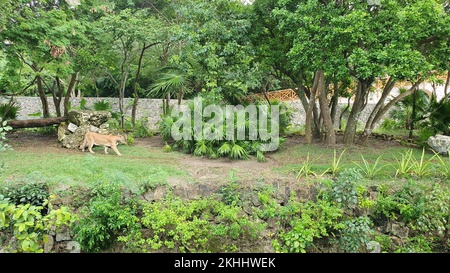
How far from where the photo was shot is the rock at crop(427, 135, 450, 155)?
21.5 ft

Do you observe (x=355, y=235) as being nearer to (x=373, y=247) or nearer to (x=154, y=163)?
(x=373, y=247)

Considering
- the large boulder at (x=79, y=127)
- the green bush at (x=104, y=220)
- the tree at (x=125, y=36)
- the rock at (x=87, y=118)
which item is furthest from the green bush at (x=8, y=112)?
the green bush at (x=104, y=220)

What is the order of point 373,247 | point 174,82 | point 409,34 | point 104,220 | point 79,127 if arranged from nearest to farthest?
1. point 104,220
2. point 373,247
3. point 409,34
4. point 79,127
5. point 174,82

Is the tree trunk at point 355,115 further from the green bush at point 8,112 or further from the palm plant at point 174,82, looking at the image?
the green bush at point 8,112

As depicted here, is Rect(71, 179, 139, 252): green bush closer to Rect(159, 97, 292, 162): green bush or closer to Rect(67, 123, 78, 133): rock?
Rect(159, 97, 292, 162): green bush

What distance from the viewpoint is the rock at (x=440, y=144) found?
656 centimetres

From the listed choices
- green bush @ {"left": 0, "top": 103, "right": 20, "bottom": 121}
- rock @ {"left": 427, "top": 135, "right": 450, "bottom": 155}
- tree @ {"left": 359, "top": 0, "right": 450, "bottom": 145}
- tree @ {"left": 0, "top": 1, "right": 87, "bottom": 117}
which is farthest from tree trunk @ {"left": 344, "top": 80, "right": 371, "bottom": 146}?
green bush @ {"left": 0, "top": 103, "right": 20, "bottom": 121}

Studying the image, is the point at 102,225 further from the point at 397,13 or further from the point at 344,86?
the point at 344,86

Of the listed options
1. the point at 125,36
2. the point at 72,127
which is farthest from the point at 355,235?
the point at 125,36

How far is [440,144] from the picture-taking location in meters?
6.66

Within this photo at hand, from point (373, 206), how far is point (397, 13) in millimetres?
3474
